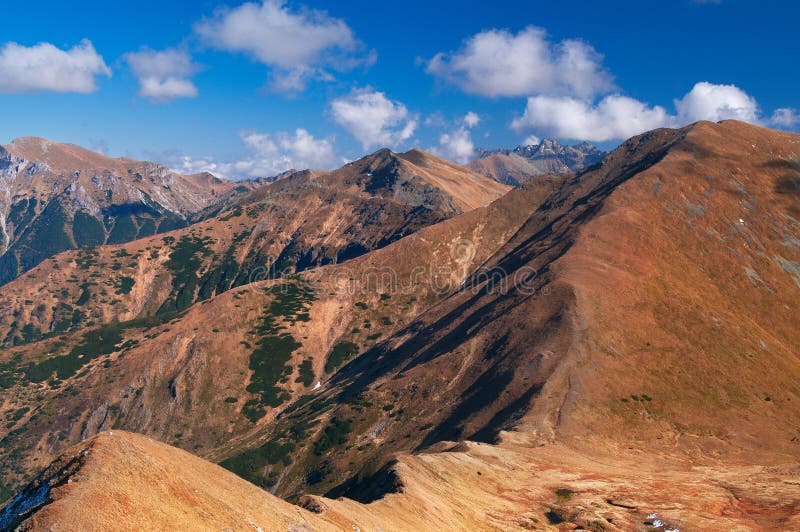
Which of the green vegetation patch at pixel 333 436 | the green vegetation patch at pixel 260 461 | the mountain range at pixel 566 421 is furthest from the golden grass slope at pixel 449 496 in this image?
the green vegetation patch at pixel 260 461

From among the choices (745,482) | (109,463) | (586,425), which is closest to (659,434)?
(586,425)

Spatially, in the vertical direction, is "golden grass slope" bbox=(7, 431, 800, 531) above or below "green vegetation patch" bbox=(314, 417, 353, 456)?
above

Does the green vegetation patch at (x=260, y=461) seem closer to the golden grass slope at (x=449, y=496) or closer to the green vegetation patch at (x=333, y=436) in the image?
the green vegetation patch at (x=333, y=436)

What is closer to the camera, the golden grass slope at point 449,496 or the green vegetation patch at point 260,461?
the golden grass slope at point 449,496

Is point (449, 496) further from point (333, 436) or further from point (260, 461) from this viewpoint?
point (260, 461)

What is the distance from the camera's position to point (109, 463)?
41.6 m

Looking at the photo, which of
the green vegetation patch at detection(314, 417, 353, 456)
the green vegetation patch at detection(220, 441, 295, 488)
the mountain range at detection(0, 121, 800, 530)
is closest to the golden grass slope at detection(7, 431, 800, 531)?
the mountain range at detection(0, 121, 800, 530)

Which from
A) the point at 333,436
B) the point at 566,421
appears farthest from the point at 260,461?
the point at 566,421

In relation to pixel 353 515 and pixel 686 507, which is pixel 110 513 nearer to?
pixel 353 515

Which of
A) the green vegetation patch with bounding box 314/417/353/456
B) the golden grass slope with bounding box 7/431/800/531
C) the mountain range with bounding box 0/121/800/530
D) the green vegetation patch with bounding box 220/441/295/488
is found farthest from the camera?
the green vegetation patch with bounding box 220/441/295/488

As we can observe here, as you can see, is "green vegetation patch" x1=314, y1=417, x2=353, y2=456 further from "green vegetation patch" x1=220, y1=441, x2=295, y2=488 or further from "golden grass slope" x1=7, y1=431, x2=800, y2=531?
"golden grass slope" x1=7, y1=431, x2=800, y2=531

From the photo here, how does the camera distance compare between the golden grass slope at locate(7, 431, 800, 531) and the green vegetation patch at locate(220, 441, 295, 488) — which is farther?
the green vegetation patch at locate(220, 441, 295, 488)

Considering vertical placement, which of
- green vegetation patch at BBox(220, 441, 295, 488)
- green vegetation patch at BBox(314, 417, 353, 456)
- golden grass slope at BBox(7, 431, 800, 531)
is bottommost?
green vegetation patch at BBox(220, 441, 295, 488)

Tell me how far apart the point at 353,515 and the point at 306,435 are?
12503cm
